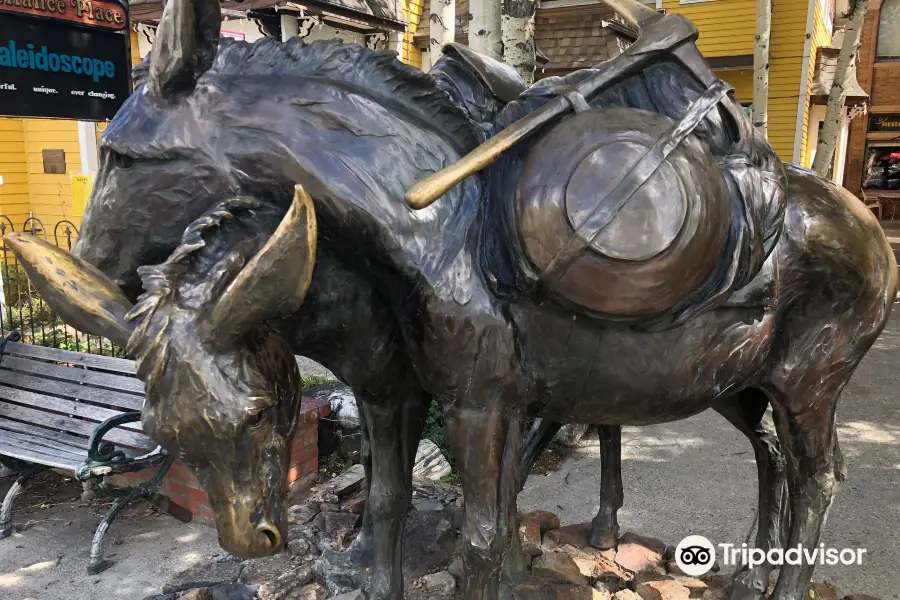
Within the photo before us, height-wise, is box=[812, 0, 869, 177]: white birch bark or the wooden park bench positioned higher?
box=[812, 0, 869, 177]: white birch bark

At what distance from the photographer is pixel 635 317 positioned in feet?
4.80

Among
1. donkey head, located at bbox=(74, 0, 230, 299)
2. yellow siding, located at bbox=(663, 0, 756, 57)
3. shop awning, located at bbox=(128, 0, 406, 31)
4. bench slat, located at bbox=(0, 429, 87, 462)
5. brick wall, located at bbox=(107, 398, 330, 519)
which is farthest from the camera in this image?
yellow siding, located at bbox=(663, 0, 756, 57)

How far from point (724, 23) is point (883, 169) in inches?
845

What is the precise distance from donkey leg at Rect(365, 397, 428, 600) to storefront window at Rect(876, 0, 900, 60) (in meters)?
29.1

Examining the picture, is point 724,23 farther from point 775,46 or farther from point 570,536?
point 570,536

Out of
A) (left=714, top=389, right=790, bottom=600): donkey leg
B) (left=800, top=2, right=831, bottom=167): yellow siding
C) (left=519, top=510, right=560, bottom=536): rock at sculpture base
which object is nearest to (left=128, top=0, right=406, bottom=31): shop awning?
(left=519, top=510, right=560, bottom=536): rock at sculpture base

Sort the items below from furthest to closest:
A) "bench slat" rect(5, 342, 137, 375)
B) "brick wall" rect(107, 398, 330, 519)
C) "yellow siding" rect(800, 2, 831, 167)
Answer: "yellow siding" rect(800, 2, 831, 167)
"bench slat" rect(5, 342, 137, 375)
"brick wall" rect(107, 398, 330, 519)

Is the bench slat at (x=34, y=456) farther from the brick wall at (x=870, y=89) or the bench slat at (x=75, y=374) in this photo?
the brick wall at (x=870, y=89)

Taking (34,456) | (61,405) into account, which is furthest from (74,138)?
(34,456)

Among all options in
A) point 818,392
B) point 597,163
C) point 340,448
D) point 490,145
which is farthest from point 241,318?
point 340,448

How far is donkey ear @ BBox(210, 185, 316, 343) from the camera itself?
1.13m

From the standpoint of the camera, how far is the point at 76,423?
379 cm

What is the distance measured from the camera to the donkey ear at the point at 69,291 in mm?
1250

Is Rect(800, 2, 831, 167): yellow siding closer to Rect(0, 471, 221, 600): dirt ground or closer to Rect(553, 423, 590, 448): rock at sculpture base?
Rect(553, 423, 590, 448): rock at sculpture base
